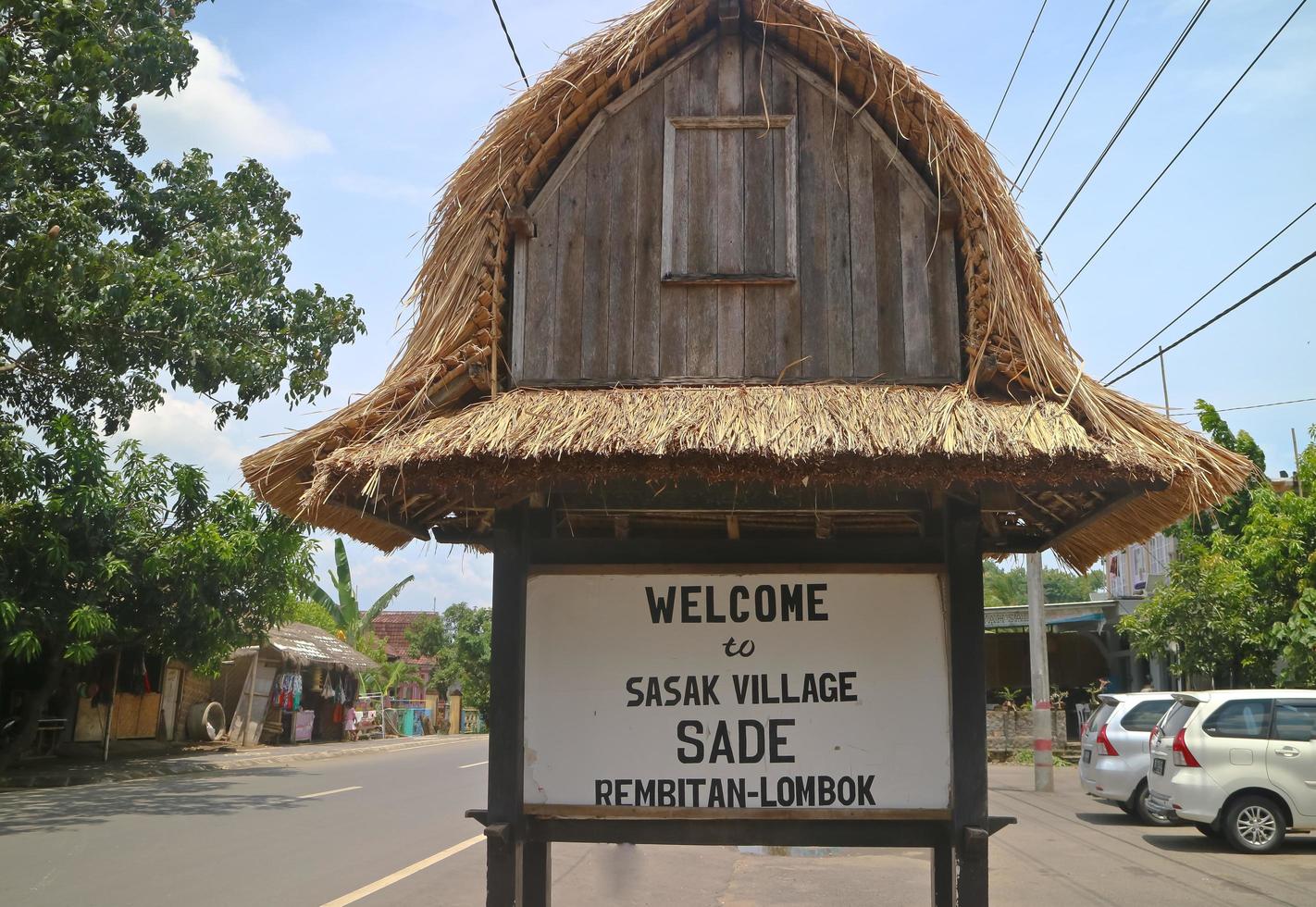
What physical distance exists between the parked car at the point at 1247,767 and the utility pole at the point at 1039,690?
16.7 feet

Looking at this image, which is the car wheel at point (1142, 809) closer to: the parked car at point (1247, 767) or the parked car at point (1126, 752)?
the parked car at point (1126, 752)

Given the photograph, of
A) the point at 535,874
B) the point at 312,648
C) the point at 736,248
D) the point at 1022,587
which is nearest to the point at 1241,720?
the point at 535,874

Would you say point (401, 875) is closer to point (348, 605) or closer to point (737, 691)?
point (737, 691)

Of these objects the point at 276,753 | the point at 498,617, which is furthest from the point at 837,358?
the point at 276,753

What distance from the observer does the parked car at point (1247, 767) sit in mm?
11617

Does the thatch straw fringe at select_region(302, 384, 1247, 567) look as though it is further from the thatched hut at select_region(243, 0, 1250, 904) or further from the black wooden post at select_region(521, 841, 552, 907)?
the black wooden post at select_region(521, 841, 552, 907)

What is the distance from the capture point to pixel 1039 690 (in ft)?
59.2

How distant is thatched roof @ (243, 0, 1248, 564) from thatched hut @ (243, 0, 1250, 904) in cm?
2

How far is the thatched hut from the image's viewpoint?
15.3 feet

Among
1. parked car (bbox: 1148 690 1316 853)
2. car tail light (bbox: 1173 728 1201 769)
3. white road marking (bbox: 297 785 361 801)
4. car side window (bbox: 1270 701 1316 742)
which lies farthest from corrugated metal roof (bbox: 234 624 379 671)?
car side window (bbox: 1270 701 1316 742)

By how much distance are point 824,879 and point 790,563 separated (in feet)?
19.8

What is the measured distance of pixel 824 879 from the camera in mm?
10102

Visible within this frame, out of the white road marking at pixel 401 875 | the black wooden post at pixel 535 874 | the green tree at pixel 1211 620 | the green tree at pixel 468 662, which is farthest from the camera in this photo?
the green tree at pixel 468 662

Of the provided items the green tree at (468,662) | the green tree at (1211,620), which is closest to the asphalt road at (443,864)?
the green tree at (1211,620)
